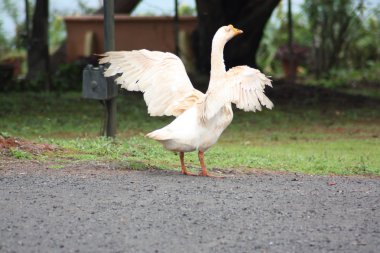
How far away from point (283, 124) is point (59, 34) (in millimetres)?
17311

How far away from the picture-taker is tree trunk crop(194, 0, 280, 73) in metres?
19.7

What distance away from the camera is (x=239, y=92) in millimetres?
7965

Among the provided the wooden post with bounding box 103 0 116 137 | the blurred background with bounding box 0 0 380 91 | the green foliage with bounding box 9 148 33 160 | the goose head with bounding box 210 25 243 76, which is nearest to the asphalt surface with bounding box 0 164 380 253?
the green foliage with bounding box 9 148 33 160

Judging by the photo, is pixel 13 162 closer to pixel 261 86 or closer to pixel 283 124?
pixel 261 86

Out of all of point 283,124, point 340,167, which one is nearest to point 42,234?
point 340,167

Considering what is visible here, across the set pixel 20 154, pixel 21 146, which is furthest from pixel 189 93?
pixel 21 146

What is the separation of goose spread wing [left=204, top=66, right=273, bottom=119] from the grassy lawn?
4.32 feet

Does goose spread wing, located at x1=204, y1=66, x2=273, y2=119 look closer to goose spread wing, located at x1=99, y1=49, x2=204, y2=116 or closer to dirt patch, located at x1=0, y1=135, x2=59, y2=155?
goose spread wing, located at x1=99, y1=49, x2=204, y2=116

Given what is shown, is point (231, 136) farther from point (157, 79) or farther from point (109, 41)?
point (157, 79)

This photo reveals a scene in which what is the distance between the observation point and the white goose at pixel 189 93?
7930 mm

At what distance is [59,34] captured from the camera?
30922mm

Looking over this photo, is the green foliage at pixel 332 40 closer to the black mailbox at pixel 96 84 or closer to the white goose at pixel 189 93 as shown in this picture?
the black mailbox at pixel 96 84

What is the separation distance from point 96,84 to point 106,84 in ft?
0.45

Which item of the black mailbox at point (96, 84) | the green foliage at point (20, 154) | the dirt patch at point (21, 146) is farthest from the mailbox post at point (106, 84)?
the green foliage at point (20, 154)
